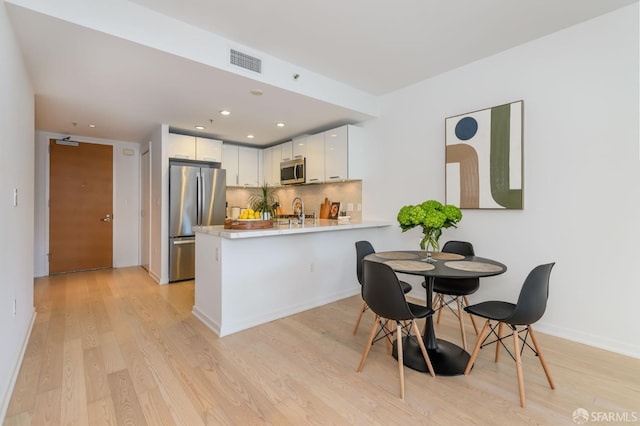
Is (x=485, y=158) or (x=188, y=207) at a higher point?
(x=485, y=158)

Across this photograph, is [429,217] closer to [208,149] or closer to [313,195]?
[313,195]

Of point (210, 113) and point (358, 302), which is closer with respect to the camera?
point (358, 302)

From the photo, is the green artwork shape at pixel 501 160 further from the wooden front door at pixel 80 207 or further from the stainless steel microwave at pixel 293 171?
the wooden front door at pixel 80 207

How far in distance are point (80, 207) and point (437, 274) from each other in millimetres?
6097

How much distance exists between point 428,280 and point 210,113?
3403 mm

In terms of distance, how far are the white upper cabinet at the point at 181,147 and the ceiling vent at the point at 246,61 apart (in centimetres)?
243

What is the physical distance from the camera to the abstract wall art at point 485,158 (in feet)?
9.75

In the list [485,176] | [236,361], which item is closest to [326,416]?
[236,361]

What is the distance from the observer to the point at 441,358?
7.70 feet

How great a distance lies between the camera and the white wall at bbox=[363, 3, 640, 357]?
2436 millimetres

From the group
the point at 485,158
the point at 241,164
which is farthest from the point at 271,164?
the point at 485,158

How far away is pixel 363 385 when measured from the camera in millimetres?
2029

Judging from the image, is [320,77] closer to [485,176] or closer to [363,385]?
[485,176]

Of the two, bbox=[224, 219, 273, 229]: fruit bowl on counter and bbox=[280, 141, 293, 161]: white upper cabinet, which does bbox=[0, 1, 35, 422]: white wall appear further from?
bbox=[280, 141, 293, 161]: white upper cabinet
